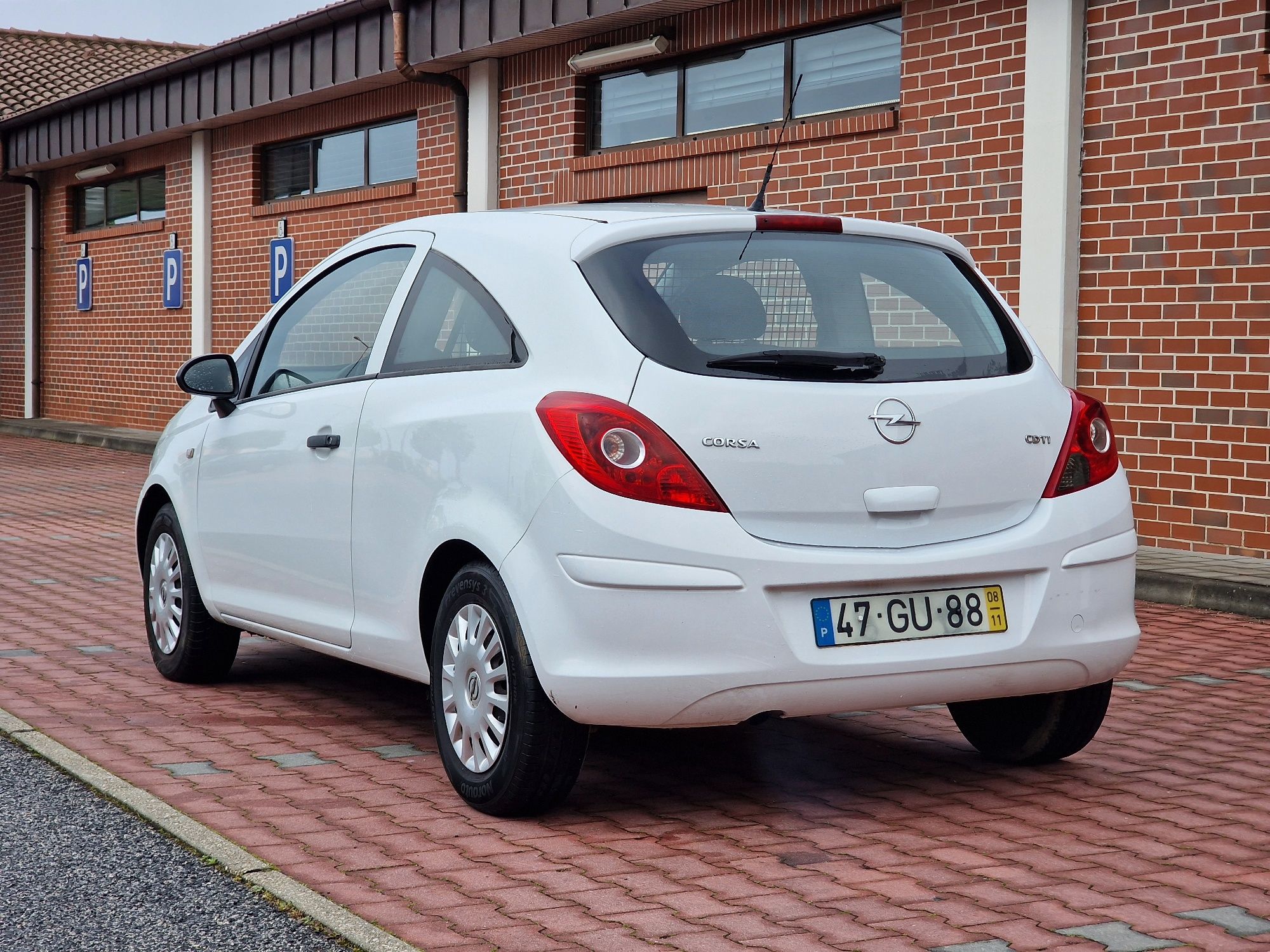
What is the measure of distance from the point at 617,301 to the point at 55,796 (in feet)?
A: 6.76

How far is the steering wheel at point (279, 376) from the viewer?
5.76 m

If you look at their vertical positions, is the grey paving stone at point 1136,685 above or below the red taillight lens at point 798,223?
below

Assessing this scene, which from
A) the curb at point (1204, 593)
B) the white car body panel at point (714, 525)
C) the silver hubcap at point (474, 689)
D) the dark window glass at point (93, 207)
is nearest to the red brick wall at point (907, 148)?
the curb at point (1204, 593)

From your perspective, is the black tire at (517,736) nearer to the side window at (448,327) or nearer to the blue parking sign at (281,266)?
the side window at (448,327)

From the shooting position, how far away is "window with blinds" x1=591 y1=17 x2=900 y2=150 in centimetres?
1178

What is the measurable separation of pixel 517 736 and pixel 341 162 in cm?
1495

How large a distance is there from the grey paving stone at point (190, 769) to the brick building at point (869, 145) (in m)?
6.31

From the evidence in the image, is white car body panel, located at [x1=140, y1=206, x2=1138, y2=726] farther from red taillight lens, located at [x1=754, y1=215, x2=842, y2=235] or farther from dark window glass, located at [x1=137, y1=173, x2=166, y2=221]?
dark window glass, located at [x1=137, y1=173, x2=166, y2=221]

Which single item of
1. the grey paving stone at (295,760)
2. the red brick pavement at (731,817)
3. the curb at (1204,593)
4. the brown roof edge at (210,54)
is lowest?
the grey paving stone at (295,760)

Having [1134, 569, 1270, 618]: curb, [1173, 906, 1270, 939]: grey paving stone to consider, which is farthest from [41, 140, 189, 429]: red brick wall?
[1173, 906, 1270, 939]: grey paving stone

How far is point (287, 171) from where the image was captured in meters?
19.7

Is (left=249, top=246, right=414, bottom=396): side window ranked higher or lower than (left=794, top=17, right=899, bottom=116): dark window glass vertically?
lower

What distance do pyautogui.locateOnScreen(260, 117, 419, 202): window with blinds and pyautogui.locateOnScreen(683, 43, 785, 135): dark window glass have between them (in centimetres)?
434

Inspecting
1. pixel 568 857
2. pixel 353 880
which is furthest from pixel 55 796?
pixel 568 857
